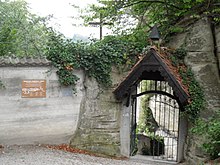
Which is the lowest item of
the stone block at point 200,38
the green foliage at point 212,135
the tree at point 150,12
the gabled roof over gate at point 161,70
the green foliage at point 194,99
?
the green foliage at point 212,135

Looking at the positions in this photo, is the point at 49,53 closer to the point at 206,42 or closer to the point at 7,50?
the point at 7,50

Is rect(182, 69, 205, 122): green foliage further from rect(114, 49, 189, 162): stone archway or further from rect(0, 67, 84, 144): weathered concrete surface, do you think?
rect(0, 67, 84, 144): weathered concrete surface

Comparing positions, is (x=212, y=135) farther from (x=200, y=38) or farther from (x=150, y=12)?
(x=150, y=12)

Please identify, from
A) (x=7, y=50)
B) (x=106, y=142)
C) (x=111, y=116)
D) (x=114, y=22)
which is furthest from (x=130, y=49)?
(x=7, y=50)

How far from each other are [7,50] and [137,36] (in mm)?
4133

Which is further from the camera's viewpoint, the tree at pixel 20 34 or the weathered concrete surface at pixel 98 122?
the weathered concrete surface at pixel 98 122

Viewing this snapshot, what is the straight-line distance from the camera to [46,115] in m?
6.59

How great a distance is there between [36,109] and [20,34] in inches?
111

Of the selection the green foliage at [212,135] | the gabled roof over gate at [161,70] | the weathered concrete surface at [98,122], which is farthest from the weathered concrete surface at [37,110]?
the green foliage at [212,135]

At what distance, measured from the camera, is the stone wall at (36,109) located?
6.12 meters

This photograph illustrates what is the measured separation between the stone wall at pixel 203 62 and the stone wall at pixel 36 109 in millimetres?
3375

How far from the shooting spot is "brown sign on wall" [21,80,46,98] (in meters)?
6.30

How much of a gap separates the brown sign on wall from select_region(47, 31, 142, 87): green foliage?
543 millimetres

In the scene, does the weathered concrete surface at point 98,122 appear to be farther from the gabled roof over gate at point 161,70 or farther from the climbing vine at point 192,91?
the climbing vine at point 192,91
